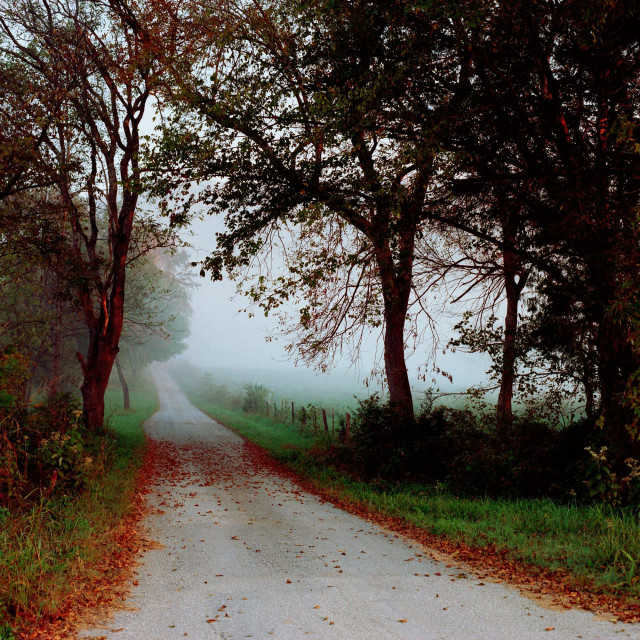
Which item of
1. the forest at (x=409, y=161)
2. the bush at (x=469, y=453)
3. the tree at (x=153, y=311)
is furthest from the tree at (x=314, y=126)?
the tree at (x=153, y=311)

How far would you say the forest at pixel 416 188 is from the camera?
9.05 meters

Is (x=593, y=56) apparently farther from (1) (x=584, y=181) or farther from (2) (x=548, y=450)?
(2) (x=548, y=450)

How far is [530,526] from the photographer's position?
8156 millimetres

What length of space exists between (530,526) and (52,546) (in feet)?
21.4

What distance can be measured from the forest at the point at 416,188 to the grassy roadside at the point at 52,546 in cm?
48

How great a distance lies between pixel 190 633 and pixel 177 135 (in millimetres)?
9057

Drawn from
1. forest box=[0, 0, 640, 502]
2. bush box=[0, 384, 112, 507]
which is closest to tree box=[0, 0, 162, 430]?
forest box=[0, 0, 640, 502]

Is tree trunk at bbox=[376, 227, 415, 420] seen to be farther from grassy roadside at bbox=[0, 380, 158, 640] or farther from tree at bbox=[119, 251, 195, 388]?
tree at bbox=[119, 251, 195, 388]

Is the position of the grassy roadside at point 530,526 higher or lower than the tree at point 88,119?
lower

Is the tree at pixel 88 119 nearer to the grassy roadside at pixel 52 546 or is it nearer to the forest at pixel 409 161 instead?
the forest at pixel 409 161

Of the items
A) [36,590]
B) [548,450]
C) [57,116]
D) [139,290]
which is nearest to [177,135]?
[57,116]

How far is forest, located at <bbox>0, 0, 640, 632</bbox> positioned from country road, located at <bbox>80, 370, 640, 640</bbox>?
2.68 meters

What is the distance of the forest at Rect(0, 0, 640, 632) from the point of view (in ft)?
29.7

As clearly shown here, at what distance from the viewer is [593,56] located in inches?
358
